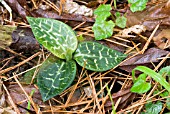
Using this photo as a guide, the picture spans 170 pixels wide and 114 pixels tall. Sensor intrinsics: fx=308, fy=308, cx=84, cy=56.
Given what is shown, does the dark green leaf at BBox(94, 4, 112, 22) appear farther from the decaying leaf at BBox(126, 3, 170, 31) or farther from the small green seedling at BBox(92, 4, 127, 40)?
the decaying leaf at BBox(126, 3, 170, 31)

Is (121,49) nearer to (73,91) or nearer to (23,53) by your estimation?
(73,91)

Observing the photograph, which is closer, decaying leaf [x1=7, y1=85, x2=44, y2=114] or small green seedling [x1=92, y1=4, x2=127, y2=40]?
decaying leaf [x1=7, y1=85, x2=44, y2=114]

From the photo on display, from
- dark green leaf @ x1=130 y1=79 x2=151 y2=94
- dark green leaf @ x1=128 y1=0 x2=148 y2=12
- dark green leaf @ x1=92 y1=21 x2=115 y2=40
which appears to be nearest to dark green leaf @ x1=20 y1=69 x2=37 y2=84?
dark green leaf @ x1=92 y1=21 x2=115 y2=40

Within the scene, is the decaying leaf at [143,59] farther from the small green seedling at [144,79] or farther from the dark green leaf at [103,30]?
the dark green leaf at [103,30]

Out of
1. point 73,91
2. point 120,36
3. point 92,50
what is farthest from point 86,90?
point 120,36

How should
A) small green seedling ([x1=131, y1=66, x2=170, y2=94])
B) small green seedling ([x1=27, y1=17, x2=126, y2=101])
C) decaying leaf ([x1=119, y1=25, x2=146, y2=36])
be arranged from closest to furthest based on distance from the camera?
small green seedling ([x1=131, y1=66, x2=170, y2=94]) → small green seedling ([x1=27, y1=17, x2=126, y2=101]) → decaying leaf ([x1=119, y1=25, x2=146, y2=36])

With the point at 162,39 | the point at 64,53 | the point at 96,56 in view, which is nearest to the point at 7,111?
the point at 64,53

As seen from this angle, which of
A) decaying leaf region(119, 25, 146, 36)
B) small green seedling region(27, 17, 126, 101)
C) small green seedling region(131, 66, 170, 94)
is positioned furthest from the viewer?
decaying leaf region(119, 25, 146, 36)
